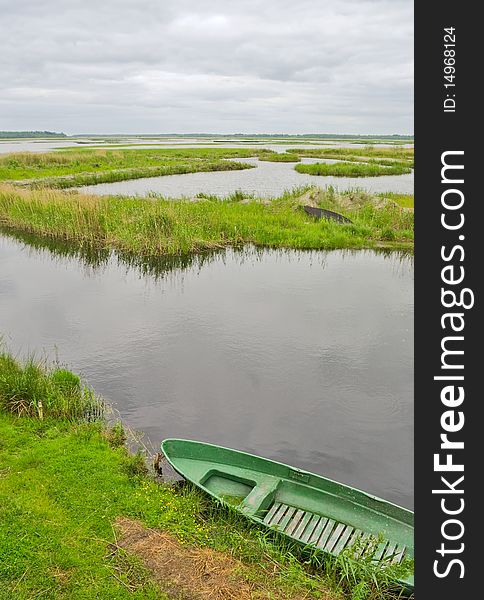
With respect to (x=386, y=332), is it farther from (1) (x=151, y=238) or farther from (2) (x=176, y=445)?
(1) (x=151, y=238)

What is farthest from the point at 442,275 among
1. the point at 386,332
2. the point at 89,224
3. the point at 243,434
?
the point at 89,224

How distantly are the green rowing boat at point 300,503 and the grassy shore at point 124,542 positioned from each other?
0.81ft

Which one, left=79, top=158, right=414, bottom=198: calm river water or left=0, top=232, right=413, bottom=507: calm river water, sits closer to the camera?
left=0, top=232, right=413, bottom=507: calm river water

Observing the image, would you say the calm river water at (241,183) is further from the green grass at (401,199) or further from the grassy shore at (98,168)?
the green grass at (401,199)

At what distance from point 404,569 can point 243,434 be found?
4065 millimetres

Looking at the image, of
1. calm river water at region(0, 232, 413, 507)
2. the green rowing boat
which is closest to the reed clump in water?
calm river water at region(0, 232, 413, 507)

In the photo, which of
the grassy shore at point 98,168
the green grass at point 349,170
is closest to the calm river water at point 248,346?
the grassy shore at point 98,168

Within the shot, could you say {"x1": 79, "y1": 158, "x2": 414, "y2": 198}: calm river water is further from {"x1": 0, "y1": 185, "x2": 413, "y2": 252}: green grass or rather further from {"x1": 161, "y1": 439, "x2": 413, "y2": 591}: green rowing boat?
{"x1": 161, "y1": 439, "x2": 413, "y2": 591}: green rowing boat

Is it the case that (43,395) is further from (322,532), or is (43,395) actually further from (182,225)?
(182,225)

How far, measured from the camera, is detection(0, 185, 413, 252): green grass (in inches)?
836

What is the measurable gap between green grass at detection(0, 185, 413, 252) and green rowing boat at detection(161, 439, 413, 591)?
14.1 meters

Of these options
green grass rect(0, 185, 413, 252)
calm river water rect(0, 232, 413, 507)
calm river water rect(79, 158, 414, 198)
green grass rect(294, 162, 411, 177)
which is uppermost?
green grass rect(294, 162, 411, 177)

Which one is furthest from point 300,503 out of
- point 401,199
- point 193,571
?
point 401,199

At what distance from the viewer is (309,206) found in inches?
1083
